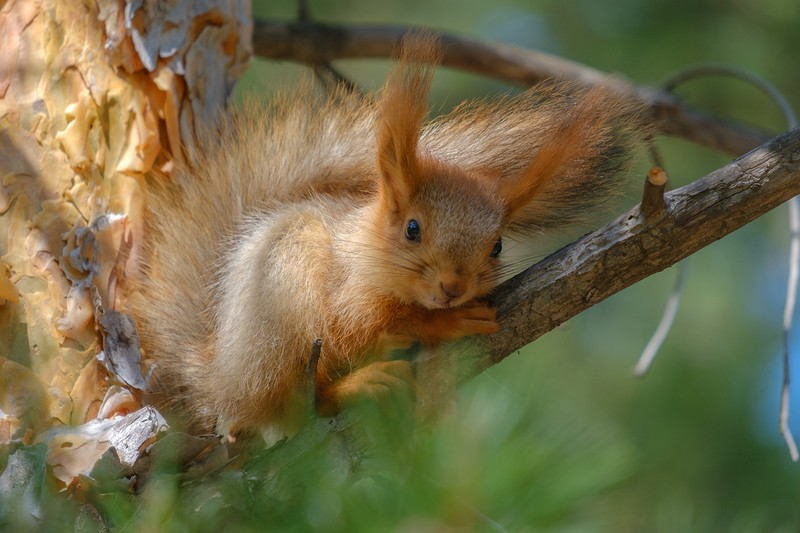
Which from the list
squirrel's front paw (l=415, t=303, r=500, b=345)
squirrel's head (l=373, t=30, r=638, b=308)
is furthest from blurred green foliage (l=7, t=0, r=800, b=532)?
squirrel's front paw (l=415, t=303, r=500, b=345)

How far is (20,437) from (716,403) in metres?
2.98

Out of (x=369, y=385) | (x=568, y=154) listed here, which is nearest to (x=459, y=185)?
(x=568, y=154)

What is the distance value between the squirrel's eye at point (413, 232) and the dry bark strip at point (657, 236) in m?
0.34

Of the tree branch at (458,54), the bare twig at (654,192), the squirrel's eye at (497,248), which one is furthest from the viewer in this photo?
the tree branch at (458,54)

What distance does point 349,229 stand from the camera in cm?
219

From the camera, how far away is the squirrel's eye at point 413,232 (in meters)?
2.05

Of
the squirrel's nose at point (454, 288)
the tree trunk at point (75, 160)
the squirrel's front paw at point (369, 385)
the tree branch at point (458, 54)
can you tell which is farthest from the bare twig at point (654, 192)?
the tree branch at point (458, 54)

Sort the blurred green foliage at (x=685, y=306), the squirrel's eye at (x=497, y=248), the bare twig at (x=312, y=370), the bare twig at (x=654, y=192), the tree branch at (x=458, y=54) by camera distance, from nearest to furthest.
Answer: the bare twig at (x=654, y=192) < the bare twig at (x=312, y=370) < the squirrel's eye at (x=497, y=248) < the tree branch at (x=458, y=54) < the blurred green foliage at (x=685, y=306)

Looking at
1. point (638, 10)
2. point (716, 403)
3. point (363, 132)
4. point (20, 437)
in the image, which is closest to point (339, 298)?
point (363, 132)

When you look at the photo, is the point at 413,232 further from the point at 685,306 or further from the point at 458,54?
the point at 685,306

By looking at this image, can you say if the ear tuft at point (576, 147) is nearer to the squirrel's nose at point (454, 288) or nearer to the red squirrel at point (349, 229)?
the red squirrel at point (349, 229)

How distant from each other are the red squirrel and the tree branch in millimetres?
700

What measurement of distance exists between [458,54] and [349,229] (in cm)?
105

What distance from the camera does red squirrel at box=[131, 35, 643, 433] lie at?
→ 1945 mm
